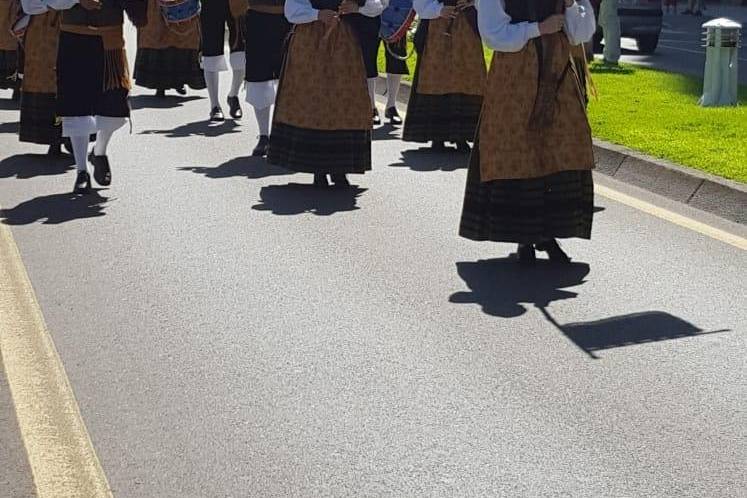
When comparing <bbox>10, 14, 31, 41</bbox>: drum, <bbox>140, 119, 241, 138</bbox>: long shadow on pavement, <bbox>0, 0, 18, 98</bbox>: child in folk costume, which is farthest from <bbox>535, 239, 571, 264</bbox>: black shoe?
→ <bbox>0, 0, 18, 98</bbox>: child in folk costume

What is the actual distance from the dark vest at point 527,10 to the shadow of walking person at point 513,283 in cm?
132

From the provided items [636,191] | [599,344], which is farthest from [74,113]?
[599,344]

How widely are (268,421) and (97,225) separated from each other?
4.42m

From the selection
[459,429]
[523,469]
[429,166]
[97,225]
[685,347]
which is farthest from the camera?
[429,166]

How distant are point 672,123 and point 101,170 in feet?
16.1

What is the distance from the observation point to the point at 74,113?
38.4 ft

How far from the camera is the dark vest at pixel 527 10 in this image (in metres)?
8.91

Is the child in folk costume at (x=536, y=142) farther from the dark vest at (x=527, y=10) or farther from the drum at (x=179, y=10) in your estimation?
the drum at (x=179, y=10)

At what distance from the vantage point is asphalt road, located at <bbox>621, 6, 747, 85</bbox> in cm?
2402

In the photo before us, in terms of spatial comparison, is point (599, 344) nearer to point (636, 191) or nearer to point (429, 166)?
point (636, 191)

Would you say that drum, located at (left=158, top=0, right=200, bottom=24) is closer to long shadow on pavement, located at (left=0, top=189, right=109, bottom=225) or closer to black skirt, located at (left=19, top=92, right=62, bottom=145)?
black skirt, located at (left=19, top=92, right=62, bottom=145)

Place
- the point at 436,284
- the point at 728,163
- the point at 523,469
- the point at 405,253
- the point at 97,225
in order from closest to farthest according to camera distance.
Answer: the point at 523,469 < the point at 436,284 < the point at 405,253 < the point at 97,225 < the point at 728,163

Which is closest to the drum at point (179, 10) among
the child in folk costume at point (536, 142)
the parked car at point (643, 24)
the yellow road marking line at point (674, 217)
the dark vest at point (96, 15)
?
the dark vest at point (96, 15)

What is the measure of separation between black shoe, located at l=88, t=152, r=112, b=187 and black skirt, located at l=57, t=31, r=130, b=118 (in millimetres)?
363
